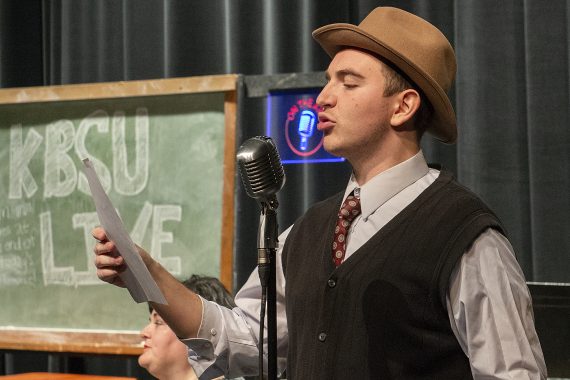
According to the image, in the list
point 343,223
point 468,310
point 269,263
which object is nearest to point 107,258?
point 269,263

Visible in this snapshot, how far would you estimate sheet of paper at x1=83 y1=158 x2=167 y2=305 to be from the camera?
1.26 metres

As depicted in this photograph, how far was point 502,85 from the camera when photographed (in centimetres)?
261

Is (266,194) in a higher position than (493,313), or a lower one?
higher

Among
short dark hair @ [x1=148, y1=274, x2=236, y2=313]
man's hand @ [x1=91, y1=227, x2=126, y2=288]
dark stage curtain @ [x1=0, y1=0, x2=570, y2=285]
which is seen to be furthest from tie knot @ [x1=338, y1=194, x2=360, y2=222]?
dark stage curtain @ [x1=0, y1=0, x2=570, y2=285]

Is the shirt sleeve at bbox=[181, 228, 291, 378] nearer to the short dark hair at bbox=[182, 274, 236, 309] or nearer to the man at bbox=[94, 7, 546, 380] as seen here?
the man at bbox=[94, 7, 546, 380]

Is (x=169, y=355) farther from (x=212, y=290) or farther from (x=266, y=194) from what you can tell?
(x=266, y=194)

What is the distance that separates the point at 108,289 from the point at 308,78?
778 mm

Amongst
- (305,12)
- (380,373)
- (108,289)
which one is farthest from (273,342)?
(305,12)

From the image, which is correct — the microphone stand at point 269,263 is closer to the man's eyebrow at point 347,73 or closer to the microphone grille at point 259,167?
the microphone grille at point 259,167

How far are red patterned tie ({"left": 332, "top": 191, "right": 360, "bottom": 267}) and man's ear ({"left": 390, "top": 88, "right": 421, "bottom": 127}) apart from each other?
0.14m

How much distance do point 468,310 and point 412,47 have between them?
0.43 meters

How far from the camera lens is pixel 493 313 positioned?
1.28m

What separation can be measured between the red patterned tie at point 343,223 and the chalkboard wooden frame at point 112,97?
2.88 feet

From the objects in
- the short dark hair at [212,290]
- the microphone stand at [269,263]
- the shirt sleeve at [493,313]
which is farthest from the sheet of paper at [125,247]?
the short dark hair at [212,290]
